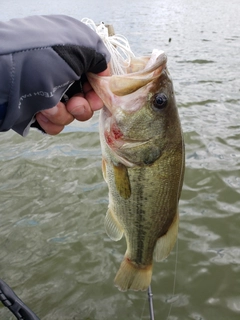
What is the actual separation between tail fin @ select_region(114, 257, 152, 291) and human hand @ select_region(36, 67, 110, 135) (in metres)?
1.02

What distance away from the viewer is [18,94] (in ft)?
4.78

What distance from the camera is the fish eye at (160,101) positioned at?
180 centimetres

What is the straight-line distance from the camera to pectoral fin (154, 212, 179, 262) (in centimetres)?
212

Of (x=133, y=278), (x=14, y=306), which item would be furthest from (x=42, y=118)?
(x=133, y=278)

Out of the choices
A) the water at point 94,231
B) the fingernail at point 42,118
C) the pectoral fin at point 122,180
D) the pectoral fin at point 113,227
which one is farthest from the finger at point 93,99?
the water at point 94,231

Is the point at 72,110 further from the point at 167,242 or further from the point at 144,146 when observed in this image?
the point at 167,242

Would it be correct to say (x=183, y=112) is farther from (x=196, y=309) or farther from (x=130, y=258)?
(x=130, y=258)

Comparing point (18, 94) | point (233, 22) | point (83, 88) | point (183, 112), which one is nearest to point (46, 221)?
point (83, 88)

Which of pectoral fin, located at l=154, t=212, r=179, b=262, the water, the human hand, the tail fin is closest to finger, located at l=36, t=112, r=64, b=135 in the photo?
the human hand

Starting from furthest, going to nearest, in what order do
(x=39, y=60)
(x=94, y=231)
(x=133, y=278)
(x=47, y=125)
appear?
(x=94, y=231), (x=133, y=278), (x=47, y=125), (x=39, y=60)

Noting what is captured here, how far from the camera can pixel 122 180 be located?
6.47ft

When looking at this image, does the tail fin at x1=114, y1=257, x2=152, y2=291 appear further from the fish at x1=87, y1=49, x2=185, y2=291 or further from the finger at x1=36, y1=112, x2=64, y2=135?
the finger at x1=36, y1=112, x2=64, y2=135

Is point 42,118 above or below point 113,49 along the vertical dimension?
below

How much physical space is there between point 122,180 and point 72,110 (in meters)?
0.48
